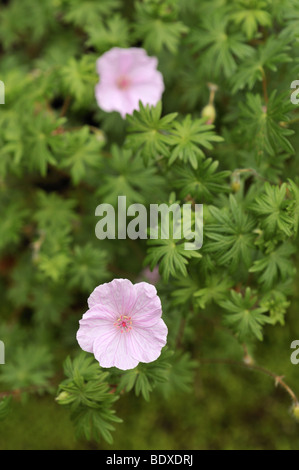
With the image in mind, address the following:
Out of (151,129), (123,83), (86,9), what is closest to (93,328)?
(151,129)

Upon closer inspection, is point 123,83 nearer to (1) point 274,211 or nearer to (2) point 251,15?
(2) point 251,15

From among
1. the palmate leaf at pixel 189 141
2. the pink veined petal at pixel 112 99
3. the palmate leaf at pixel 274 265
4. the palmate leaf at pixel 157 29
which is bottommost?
the palmate leaf at pixel 274 265

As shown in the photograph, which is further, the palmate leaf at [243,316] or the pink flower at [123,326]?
the palmate leaf at [243,316]

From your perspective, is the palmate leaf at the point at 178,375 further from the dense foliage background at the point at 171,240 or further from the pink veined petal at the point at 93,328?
the pink veined petal at the point at 93,328

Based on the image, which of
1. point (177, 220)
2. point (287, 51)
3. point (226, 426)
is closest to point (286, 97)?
point (287, 51)

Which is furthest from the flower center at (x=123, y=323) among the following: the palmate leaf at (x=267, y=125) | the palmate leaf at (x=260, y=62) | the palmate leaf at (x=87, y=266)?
the palmate leaf at (x=260, y=62)

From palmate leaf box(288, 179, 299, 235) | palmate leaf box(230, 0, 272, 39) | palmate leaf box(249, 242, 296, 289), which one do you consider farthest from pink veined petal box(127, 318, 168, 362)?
palmate leaf box(230, 0, 272, 39)
